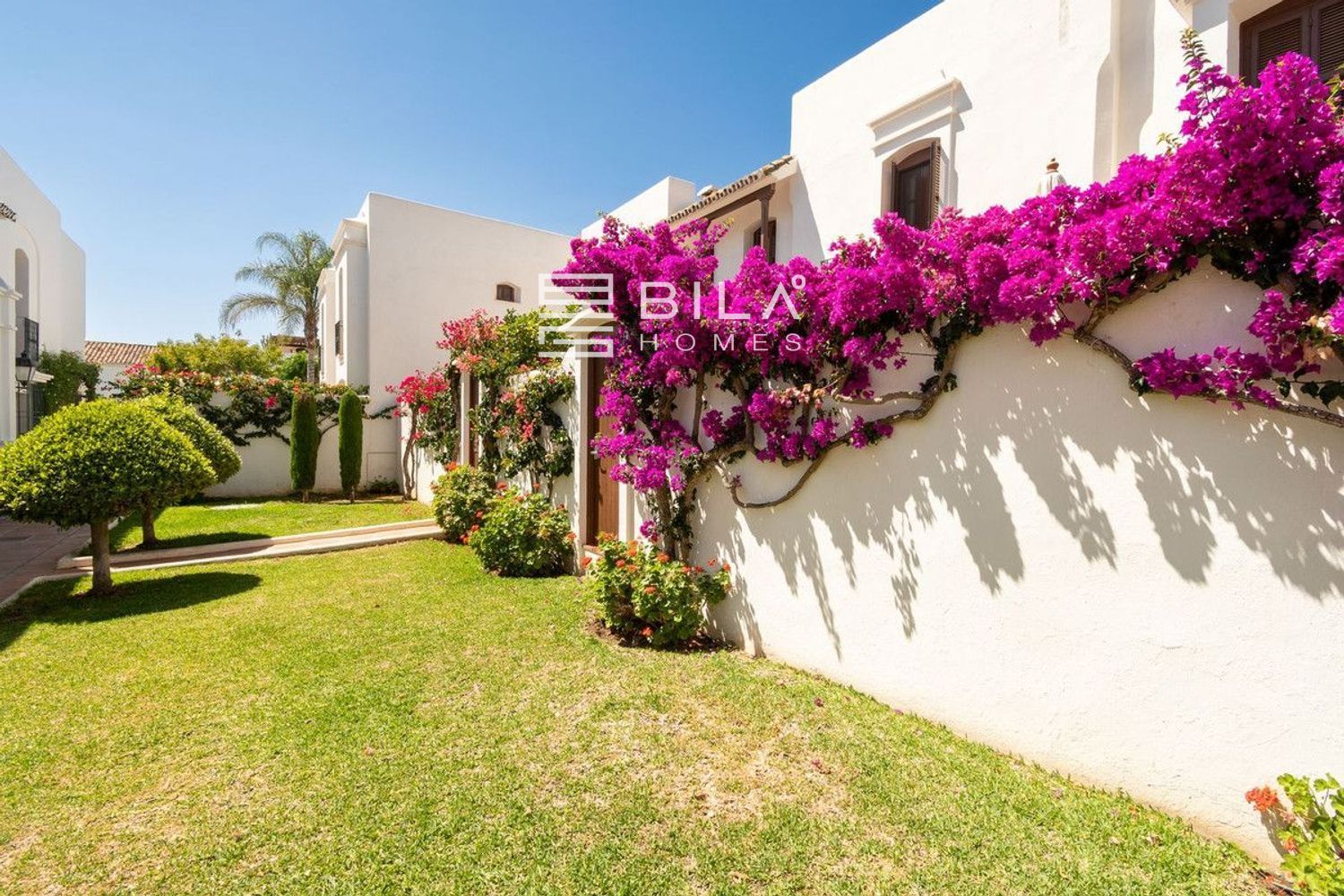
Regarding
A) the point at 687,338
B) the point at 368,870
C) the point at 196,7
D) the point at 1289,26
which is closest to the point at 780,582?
the point at 687,338

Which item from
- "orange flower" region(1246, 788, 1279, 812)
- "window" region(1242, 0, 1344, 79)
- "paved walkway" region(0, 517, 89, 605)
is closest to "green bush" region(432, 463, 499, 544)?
"paved walkway" region(0, 517, 89, 605)

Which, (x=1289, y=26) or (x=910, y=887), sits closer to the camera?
(x=910, y=887)

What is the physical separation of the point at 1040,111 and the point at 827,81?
4.29 meters

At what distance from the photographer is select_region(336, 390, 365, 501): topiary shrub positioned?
16.0m

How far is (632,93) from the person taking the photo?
1091 centimetres

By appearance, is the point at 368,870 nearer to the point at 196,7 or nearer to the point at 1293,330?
the point at 1293,330

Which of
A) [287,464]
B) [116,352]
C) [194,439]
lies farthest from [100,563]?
[116,352]

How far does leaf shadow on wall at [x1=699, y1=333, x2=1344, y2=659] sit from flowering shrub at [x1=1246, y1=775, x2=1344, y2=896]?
92 cm

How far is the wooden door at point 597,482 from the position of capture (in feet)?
26.5

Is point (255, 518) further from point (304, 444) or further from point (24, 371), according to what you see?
point (24, 371)

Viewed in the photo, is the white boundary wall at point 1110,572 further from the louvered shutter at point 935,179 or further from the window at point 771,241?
the window at point 771,241

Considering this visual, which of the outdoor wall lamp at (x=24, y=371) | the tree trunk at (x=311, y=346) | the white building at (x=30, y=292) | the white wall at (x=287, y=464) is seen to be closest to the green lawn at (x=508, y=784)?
the white wall at (x=287, y=464)

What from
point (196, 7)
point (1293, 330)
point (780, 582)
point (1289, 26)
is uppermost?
point (196, 7)

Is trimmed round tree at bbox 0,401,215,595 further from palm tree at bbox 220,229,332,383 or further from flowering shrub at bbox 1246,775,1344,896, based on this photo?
palm tree at bbox 220,229,332,383
